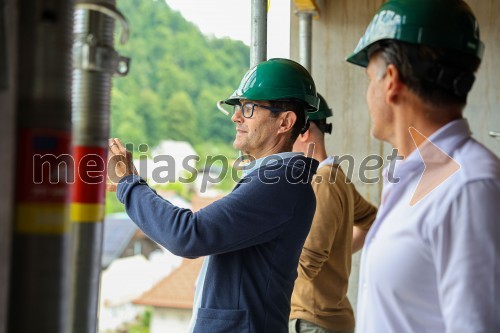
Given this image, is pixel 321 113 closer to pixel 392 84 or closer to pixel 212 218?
pixel 212 218

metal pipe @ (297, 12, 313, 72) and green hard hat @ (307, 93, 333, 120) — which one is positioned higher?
metal pipe @ (297, 12, 313, 72)

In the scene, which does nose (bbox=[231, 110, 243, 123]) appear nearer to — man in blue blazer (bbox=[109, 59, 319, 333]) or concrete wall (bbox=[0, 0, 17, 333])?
man in blue blazer (bbox=[109, 59, 319, 333])

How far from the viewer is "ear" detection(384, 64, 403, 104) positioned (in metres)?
1.50

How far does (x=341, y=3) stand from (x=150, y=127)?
1256 inches

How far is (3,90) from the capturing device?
3.24ft

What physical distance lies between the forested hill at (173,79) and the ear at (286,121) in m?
29.2

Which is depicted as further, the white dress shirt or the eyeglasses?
the eyeglasses

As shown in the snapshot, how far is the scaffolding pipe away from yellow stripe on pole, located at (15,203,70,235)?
0.13 meters

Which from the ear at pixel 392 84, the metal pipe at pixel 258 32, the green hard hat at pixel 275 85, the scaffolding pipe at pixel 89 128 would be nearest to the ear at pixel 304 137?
the metal pipe at pixel 258 32

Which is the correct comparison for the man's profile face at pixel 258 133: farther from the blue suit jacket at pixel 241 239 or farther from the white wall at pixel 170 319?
the white wall at pixel 170 319

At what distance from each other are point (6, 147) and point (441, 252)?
811mm

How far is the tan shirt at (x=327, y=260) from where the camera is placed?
2.96 meters

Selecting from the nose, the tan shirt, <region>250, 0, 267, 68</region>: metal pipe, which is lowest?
the tan shirt

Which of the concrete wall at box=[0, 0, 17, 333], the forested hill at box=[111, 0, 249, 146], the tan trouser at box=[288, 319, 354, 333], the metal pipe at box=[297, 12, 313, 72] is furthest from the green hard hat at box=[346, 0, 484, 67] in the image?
the forested hill at box=[111, 0, 249, 146]
